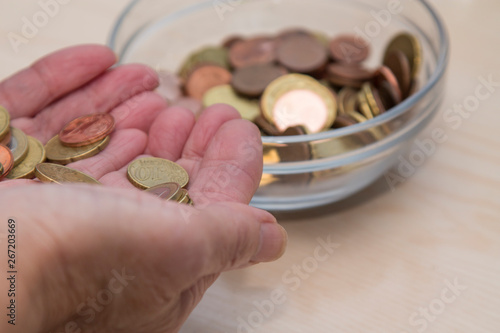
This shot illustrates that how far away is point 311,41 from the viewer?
5.34ft

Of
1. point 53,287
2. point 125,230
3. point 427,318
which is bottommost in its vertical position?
point 427,318

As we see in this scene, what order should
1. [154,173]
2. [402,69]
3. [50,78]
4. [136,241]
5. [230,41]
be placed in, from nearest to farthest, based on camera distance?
[136,241]
[154,173]
[50,78]
[402,69]
[230,41]

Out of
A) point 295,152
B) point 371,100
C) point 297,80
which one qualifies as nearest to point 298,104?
point 297,80

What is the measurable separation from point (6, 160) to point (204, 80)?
0.69 meters

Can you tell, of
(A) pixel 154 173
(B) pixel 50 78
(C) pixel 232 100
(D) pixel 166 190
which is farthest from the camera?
(C) pixel 232 100

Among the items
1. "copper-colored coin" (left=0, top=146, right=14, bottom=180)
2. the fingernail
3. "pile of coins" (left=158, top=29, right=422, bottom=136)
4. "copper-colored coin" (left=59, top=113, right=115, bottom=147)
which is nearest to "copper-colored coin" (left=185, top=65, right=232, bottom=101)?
"pile of coins" (left=158, top=29, right=422, bottom=136)

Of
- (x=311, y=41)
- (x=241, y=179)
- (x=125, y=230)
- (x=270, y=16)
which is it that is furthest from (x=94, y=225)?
(x=270, y=16)

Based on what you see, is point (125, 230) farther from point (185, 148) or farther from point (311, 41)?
point (311, 41)

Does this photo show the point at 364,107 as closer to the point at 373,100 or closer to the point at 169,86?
the point at 373,100

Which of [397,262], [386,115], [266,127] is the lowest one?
[397,262]

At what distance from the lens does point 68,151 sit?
3.76 feet

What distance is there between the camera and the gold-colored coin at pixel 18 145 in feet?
3.59

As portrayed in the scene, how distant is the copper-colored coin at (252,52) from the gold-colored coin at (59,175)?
2.53ft

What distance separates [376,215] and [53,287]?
2.66 feet
